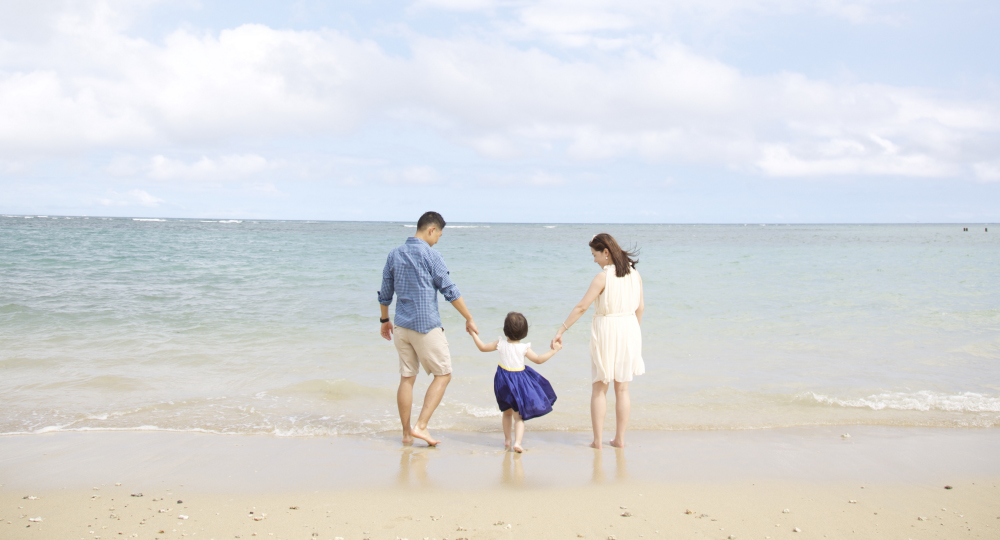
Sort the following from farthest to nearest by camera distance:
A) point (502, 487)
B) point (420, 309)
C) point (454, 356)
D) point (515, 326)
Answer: point (454, 356) → point (420, 309) → point (515, 326) → point (502, 487)

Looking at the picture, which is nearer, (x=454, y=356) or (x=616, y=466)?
(x=616, y=466)

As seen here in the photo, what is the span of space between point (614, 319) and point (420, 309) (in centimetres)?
151

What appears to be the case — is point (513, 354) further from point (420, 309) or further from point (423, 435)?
point (423, 435)

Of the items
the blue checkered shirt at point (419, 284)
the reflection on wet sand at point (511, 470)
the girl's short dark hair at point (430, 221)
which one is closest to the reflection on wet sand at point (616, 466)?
the reflection on wet sand at point (511, 470)

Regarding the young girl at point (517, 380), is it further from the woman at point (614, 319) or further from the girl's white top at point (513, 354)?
the woman at point (614, 319)

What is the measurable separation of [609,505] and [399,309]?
2.20 metres

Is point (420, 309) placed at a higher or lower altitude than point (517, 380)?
higher

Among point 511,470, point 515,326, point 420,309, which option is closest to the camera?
point 511,470

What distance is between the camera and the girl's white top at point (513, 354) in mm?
4719

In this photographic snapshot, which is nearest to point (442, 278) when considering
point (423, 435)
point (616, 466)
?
point (423, 435)

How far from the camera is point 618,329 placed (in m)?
4.77

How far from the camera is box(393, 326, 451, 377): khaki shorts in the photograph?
15.8 feet

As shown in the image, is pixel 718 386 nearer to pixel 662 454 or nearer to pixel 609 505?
pixel 662 454

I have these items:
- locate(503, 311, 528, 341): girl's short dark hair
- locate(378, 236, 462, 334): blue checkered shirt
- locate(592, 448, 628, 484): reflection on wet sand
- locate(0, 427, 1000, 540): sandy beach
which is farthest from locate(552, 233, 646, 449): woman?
locate(378, 236, 462, 334): blue checkered shirt
